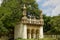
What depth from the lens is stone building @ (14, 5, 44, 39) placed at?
40.6 meters

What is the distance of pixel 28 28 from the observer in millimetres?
42000

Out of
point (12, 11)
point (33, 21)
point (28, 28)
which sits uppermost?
point (12, 11)

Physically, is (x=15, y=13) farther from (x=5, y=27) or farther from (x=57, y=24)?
(x=57, y=24)

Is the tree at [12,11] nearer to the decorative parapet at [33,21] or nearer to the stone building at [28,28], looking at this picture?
the stone building at [28,28]

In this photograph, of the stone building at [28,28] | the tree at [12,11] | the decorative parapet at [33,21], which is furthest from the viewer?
the stone building at [28,28]

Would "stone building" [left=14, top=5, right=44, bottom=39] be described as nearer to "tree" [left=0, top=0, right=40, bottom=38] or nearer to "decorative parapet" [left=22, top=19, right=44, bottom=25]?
"decorative parapet" [left=22, top=19, right=44, bottom=25]

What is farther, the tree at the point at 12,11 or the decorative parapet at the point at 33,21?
the decorative parapet at the point at 33,21

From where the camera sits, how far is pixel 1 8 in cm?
4072

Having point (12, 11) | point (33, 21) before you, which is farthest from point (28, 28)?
point (12, 11)

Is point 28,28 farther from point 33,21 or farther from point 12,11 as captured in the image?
point 12,11

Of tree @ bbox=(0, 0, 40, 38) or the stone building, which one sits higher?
tree @ bbox=(0, 0, 40, 38)

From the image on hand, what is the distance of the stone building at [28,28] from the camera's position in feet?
133

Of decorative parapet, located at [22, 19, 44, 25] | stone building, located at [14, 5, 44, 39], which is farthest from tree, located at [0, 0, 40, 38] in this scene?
decorative parapet, located at [22, 19, 44, 25]

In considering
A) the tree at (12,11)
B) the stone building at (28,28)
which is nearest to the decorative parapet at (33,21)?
the stone building at (28,28)
